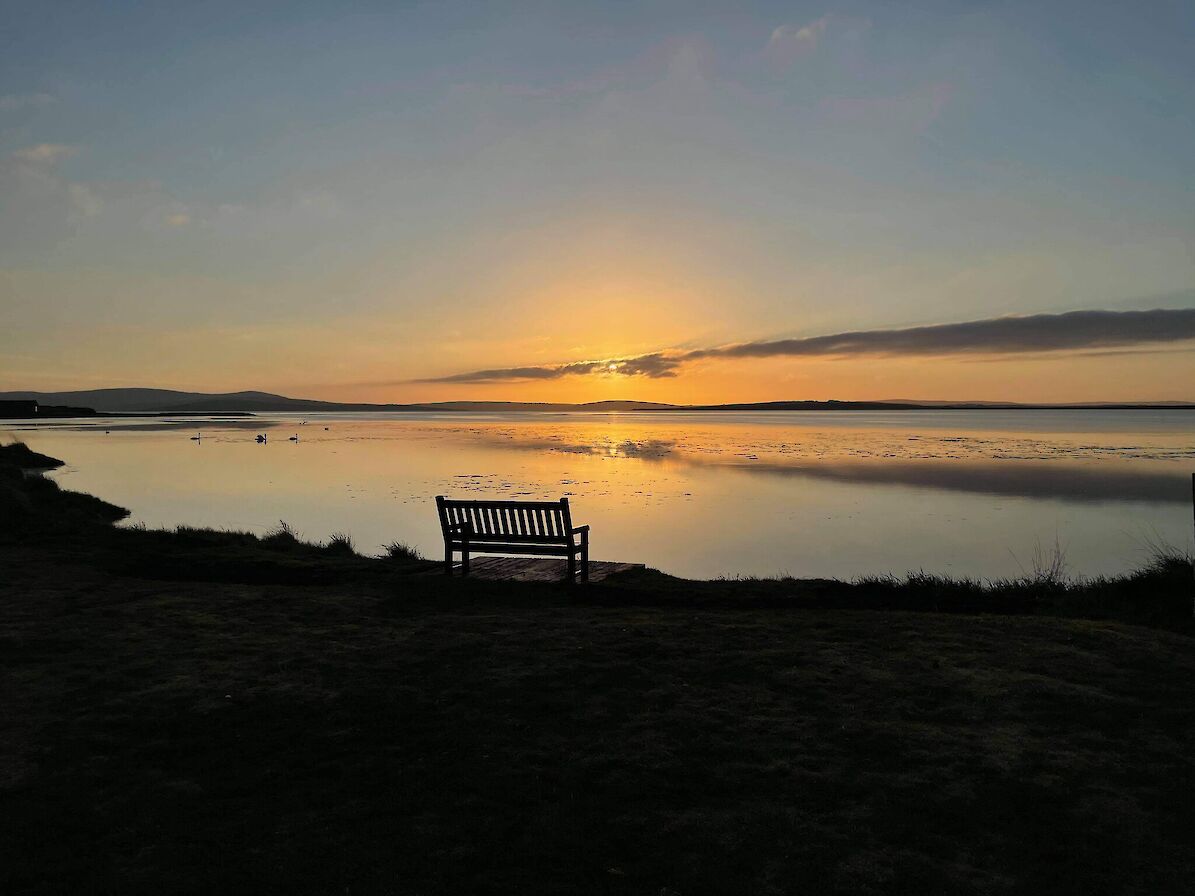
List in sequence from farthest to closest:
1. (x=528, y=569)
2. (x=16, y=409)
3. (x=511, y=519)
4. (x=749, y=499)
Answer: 1. (x=16, y=409)
2. (x=749, y=499)
3. (x=528, y=569)
4. (x=511, y=519)

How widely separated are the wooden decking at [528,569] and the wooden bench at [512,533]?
0.32 metres

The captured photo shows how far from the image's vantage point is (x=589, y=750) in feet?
19.3

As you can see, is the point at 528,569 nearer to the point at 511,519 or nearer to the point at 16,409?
the point at 511,519

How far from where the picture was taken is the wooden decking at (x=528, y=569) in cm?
1320

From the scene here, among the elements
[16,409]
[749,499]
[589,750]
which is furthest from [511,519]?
[16,409]

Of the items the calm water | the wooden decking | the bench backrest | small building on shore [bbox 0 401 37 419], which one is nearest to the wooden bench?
the bench backrest

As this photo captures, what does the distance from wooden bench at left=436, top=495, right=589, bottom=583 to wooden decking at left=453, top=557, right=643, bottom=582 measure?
1.06 ft

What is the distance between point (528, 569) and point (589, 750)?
8115 millimetres

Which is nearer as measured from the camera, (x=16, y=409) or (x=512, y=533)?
(x=512, y=533)

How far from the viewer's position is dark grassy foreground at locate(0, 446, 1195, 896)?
436 centimetres

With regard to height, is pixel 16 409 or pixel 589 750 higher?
pixel 16 409

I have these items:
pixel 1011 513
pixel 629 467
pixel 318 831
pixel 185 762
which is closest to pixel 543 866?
pixel 318 831

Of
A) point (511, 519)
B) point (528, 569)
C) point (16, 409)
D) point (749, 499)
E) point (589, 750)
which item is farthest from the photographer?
point (16, 409)

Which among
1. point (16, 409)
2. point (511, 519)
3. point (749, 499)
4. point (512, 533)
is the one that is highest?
point (16, 409)
